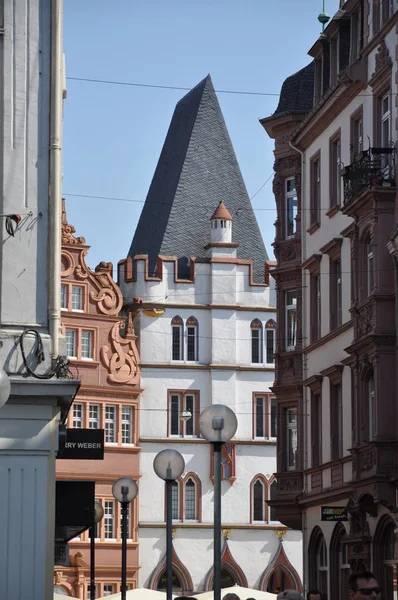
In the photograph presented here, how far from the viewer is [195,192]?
76.0 m

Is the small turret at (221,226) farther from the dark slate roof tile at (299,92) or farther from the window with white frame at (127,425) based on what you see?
the dark slate roof tile at (299,92)

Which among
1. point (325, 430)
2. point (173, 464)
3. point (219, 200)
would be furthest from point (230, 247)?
point (173, 464)

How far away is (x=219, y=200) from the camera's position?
76188 millimetres

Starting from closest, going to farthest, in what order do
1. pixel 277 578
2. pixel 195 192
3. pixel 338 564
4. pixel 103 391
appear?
pixel 338 564, pixel 103 391, pixel 277 578, pixel 195 192

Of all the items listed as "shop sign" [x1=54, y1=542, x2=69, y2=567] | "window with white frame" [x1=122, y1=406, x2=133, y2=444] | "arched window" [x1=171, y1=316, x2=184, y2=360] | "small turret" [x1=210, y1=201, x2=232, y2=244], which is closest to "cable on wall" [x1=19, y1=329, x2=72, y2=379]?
"shop sign" [x1=54, y1=542, x2=69, y2=567]

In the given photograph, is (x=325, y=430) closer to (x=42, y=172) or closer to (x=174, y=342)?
(x=42, y=172)

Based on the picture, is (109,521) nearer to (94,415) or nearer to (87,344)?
(94,415)

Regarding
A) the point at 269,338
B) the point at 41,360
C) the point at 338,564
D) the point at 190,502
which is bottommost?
the point at 338,564

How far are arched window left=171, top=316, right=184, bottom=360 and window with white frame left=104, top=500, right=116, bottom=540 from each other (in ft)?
24.3

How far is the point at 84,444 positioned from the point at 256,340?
155 ft

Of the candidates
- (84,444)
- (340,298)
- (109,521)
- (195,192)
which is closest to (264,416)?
(109,521)

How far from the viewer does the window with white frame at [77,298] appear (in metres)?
68.1

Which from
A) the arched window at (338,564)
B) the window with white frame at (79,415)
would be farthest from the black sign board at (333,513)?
the window with white frame at (79,415)

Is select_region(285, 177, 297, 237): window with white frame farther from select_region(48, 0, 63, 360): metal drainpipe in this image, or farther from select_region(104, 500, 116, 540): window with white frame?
select_region(104, 500, 116, 540): window with white frame
